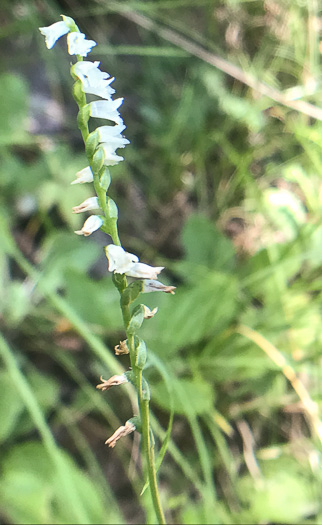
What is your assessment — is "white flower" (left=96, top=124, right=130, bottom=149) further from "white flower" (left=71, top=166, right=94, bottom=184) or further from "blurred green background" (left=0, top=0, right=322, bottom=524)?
"blurred green background" (left=0, top=0, right=322, bottom=524)

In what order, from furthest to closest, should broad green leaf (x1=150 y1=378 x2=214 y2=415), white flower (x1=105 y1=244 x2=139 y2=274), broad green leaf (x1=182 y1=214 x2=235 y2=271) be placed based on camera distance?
broad green leaf (x1=182 y1=214 x2=235 y2=271), broad green leaf (x1=150 y1=378 x2=214 y2=415), white flower (x1=105 y1=244 x2=139 y2=274)

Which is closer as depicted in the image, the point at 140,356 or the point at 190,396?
the point at 140,356

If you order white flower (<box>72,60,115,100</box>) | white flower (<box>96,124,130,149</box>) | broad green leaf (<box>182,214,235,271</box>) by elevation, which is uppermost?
broad green leaf (<box>182,214,235,271</box>)

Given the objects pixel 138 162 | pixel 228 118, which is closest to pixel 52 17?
pixel 138 162

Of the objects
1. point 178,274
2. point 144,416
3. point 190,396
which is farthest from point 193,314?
point 144,416

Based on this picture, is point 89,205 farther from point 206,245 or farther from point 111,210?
point 206,245

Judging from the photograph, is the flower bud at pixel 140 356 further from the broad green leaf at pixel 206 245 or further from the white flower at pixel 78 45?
the broad green leaf at pixel 206 245

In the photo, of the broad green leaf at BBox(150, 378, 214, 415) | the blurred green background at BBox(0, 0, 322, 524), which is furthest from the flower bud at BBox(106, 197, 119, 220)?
the broad green leaf at BBox(150, 378, 214, 415)

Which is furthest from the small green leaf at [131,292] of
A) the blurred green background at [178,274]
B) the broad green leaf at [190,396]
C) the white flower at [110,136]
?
the broad green leaf at [190,396]
